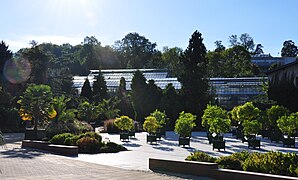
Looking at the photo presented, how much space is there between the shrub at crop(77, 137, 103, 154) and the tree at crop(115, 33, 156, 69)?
6338 centimetres

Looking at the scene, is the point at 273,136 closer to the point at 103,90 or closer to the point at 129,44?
the point at 103,90

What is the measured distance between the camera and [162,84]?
178 feet

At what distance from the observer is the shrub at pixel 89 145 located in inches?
715

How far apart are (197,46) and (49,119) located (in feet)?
61.7

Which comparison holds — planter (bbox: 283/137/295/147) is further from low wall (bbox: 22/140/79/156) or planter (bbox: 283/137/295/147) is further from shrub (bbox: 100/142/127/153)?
low wall (bbox: 22/140/79/156)

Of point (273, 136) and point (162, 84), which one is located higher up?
point (162, 84)

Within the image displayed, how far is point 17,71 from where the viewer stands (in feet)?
126

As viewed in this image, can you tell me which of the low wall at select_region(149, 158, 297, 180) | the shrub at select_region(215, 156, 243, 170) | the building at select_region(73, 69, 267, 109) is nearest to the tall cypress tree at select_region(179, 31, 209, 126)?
the building at select_region(73, 69, 267, 109)

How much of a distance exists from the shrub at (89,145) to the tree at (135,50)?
208ft

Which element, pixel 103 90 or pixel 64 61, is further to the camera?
pixel 64 61

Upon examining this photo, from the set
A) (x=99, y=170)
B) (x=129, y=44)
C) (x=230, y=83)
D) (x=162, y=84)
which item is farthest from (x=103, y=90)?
(x=129, y=44)

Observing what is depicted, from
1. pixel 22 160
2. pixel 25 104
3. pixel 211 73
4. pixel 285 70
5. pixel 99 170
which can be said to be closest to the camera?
pixel 99 170

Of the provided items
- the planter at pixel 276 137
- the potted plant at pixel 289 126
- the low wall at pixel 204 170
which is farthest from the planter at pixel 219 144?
the low wall at pixel 204 170

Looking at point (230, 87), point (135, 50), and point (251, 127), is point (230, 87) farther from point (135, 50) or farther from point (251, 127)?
point (135, 50)
